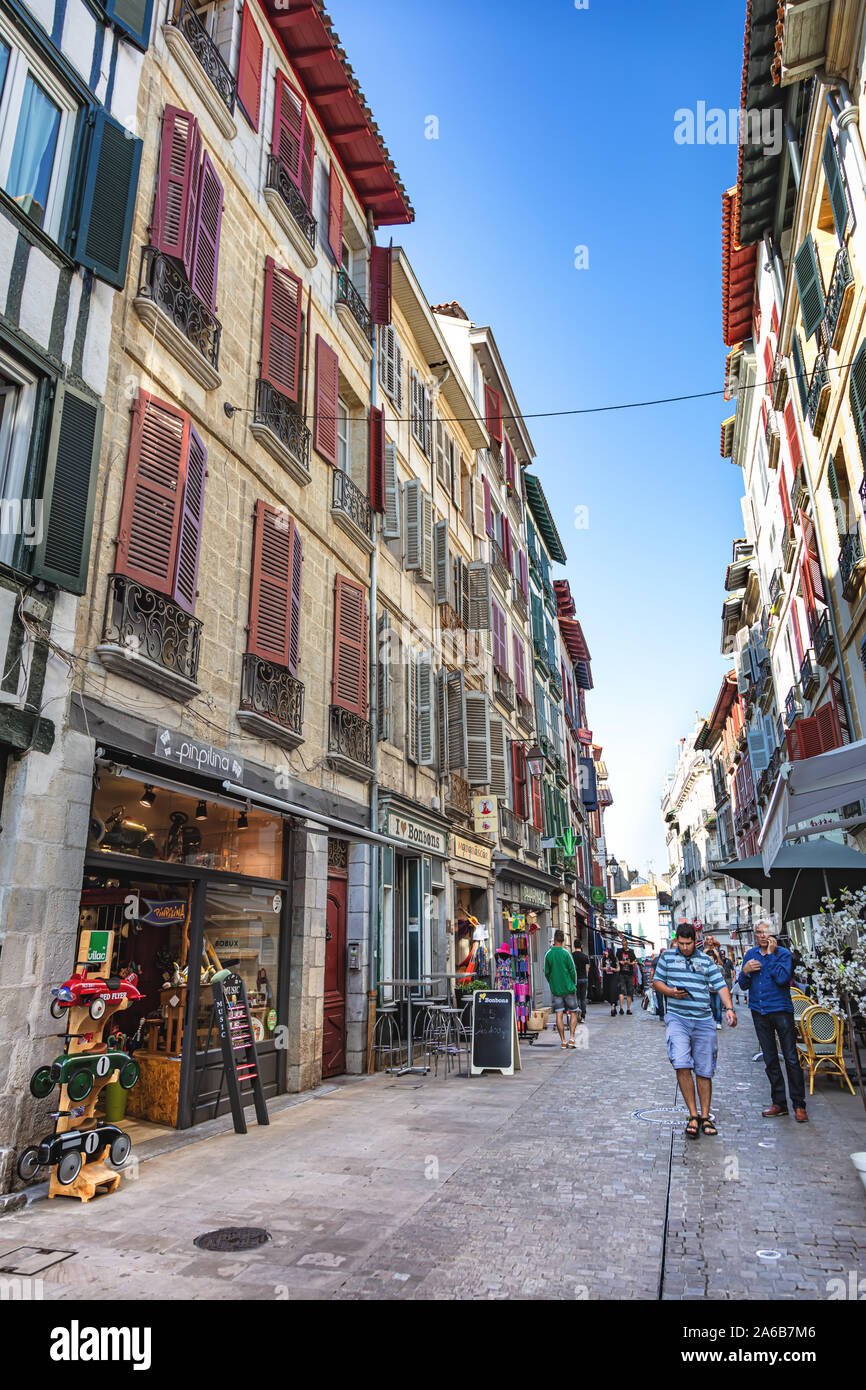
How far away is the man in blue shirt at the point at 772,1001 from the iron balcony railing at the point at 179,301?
8.11 m

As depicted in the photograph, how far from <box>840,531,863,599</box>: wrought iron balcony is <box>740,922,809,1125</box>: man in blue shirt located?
5.52 metres

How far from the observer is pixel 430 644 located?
52.5 ft

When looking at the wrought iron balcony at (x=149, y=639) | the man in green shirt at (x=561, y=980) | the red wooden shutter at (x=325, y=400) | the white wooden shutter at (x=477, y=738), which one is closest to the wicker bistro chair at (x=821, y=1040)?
the man in green shirt at (x=561, y=980)

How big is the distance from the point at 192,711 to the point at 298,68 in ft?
32.4

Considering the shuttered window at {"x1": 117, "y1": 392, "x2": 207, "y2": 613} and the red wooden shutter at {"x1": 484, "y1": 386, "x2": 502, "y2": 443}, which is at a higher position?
the red wooden shutter at {"x1": 484, "y1": 386, "x2": 502, "y2": 443}

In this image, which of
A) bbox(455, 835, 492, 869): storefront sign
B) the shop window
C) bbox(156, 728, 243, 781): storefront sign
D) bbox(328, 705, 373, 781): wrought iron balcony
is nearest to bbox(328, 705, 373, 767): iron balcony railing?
bbox(328, 705, 373, 781): wrought iron balcony

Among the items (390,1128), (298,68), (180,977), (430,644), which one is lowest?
(390,1128)

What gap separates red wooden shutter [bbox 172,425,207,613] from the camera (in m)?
7.59

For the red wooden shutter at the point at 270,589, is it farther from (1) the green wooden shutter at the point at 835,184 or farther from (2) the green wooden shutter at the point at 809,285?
(2) the green wooden shutter at the point at 809,285

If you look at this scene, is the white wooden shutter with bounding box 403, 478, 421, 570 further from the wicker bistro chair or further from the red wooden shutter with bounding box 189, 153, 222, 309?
the wicker bistro chair

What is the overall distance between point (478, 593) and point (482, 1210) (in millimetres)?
15083

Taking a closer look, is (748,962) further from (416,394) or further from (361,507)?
(416,394)

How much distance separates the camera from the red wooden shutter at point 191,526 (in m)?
7.59
